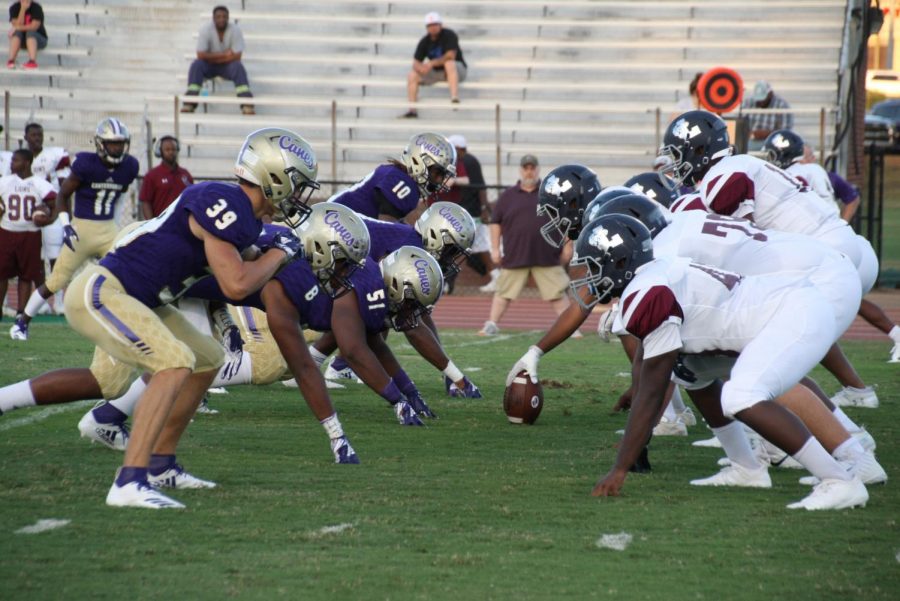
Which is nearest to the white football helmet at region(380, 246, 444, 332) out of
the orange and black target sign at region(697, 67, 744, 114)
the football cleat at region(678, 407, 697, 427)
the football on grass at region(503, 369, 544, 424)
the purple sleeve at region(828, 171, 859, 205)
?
the football on grass at region(503, 369, 544, 424)

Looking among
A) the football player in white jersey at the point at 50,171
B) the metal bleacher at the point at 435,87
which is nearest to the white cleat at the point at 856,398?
the football player in white jersey at the point at 50,171

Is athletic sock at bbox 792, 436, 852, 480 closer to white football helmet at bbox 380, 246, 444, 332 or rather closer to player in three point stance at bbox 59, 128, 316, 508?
player in three point stance at bbox 59, 128, 316, 508

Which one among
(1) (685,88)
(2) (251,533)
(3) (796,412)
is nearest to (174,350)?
(2) (251,533)

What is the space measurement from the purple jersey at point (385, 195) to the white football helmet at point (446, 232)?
1.74ft

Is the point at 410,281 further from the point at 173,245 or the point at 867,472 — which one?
the point at 867,472

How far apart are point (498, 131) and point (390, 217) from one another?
917cm

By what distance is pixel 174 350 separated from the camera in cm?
514

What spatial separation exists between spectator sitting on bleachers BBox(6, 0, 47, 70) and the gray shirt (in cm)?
274

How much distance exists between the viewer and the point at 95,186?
40.0 ft

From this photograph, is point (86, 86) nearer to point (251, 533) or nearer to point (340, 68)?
point (340, 68)

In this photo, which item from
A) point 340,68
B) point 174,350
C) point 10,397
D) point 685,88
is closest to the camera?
point 174,350

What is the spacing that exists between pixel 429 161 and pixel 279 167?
3.54 m

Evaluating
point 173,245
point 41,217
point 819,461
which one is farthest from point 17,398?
point 41,217

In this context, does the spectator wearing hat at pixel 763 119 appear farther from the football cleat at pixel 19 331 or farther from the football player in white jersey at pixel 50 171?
the football cleat at pixel 19 331
